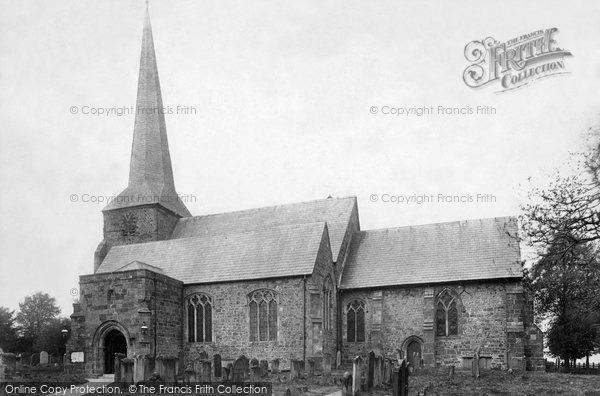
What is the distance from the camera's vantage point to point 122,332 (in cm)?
2820

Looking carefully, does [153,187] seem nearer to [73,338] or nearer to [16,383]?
[73,338]

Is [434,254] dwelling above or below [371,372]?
above

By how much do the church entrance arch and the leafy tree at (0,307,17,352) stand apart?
32949 mm

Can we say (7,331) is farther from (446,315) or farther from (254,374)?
(254,374)

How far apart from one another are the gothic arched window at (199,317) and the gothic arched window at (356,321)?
7166 mm

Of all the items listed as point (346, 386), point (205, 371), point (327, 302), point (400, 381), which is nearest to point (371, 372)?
point (346, 386)

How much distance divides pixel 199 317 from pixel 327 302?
630 cm

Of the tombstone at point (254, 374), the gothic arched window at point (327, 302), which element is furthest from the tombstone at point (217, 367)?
the gothic arched window at point (327, 302)

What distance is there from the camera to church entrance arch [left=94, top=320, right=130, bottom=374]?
93.2 feet

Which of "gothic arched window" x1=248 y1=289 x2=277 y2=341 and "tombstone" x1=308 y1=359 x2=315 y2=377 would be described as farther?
"gothic arched window" x1=248 y1=289 x2=277 y2=341

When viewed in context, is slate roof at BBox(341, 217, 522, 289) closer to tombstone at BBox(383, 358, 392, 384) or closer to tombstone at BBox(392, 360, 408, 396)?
tombstone at BBox(383, 358, 392, 384)

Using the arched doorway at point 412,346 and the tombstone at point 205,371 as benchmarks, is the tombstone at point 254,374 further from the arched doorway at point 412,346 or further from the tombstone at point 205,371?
the arched doorway at point 412,346

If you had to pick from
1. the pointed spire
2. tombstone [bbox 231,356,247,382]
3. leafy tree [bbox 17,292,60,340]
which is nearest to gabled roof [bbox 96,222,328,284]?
the pointed spire

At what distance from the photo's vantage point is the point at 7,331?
58.8 meters
